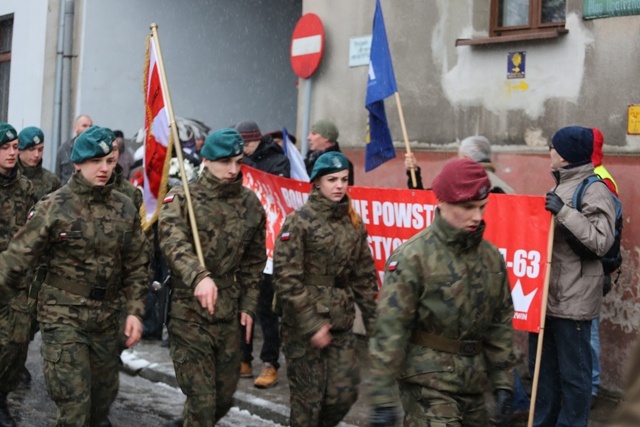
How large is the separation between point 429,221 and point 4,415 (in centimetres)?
326

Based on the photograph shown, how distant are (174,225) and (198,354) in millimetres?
785

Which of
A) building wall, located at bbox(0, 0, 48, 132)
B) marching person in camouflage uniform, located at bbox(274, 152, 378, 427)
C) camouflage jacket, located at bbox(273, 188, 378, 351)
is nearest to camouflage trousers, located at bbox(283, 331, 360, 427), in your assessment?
marching person in camouflage uniform, located at bbox(274, 152, 378, 427)

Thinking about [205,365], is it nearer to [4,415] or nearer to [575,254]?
[4,415]

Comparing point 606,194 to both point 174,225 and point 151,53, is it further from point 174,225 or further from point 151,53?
point 151,53

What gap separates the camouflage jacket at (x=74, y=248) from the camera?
608cm

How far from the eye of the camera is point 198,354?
21.3ft

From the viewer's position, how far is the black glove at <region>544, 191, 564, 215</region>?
633 cm

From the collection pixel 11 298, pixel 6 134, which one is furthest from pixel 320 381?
pixel 6 134

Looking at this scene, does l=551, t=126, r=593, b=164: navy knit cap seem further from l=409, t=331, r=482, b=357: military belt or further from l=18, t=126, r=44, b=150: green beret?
l=18, t=126, r=44, b=150: green beret

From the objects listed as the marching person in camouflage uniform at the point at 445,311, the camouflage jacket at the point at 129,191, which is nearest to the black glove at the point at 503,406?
the marching person in camouflage uniform at the point at 445,311

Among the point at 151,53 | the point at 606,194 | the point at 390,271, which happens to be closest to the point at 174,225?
the point at 151,53

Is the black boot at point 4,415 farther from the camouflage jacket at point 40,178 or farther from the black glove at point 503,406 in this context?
the black glove at point 503,406

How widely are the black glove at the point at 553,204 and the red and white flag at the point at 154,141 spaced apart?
2562 mm

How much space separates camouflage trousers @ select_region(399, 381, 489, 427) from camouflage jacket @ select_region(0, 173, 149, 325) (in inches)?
80.5
